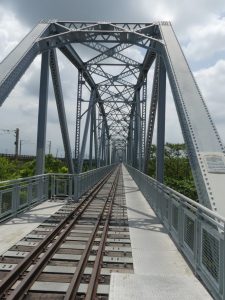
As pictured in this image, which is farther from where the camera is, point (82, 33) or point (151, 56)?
point (151, 56)

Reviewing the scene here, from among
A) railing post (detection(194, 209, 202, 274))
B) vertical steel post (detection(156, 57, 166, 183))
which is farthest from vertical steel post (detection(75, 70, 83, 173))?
railing post (detection(194, 209, 202, 274))

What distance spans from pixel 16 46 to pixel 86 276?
10.7 meters

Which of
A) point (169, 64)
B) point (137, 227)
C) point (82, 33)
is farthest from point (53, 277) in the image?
point (82, 33)

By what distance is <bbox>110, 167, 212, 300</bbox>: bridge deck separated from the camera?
16.9ft

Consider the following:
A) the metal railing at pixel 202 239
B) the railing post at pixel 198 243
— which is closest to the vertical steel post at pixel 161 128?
the metal railing at pixel 202 239

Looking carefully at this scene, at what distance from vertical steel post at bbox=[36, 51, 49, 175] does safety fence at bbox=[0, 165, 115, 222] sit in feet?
2.02

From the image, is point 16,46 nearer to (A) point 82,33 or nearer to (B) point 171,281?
(A) point 82,33

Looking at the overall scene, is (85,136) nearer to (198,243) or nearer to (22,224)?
(22,224)

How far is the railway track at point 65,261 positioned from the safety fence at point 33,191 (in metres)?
1.19

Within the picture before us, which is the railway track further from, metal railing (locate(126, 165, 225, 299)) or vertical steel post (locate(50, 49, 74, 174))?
vertical steel post (locate(50, 49, 74, 174))

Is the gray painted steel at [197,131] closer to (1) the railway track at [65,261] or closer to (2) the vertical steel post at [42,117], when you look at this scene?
(1) the railway track at [65,261]

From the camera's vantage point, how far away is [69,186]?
17.1 metres

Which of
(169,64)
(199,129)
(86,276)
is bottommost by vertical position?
(86,276)

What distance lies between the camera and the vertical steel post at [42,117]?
16.3 metres
